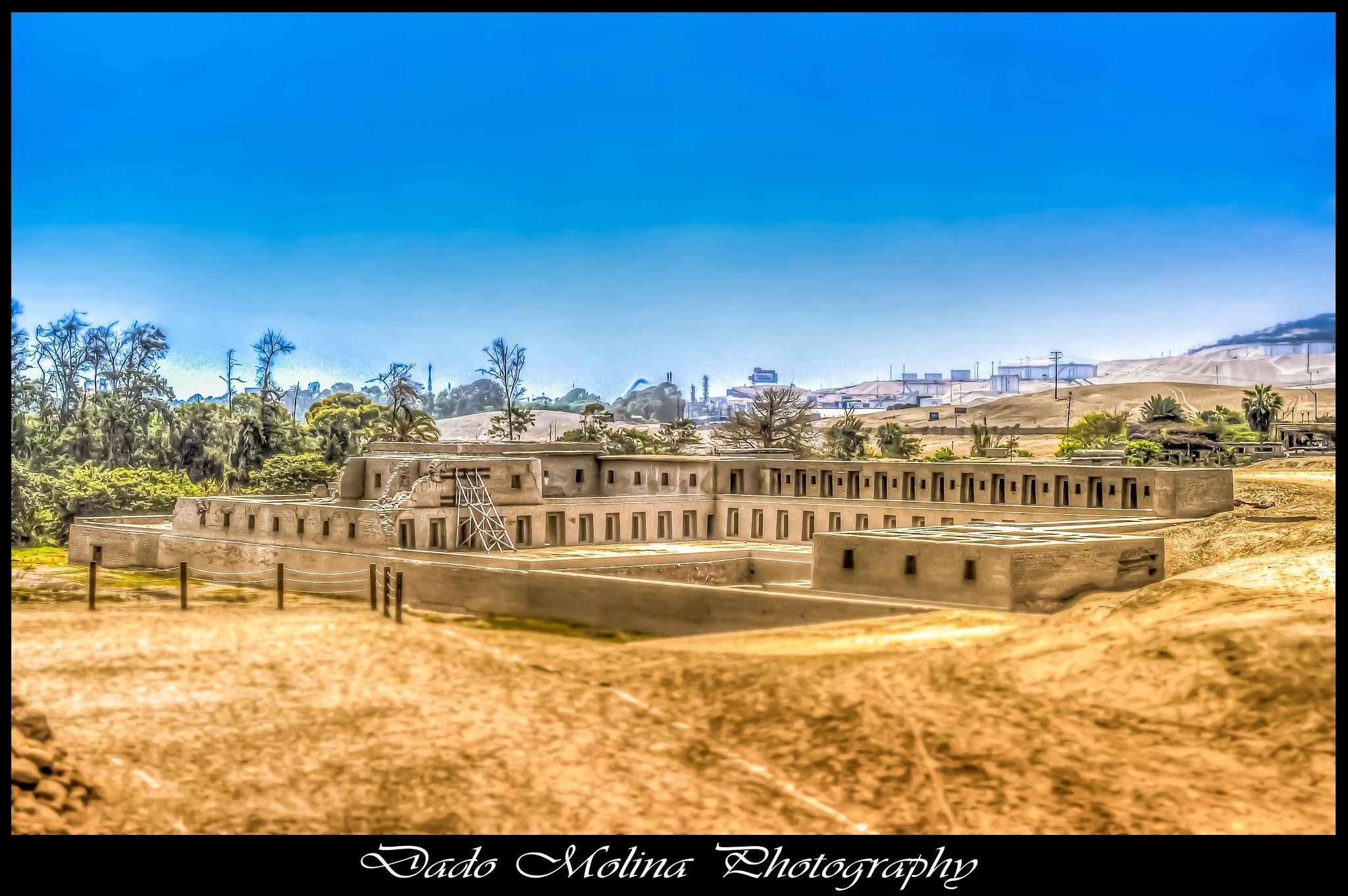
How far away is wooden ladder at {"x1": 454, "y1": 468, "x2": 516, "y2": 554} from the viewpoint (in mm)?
35594

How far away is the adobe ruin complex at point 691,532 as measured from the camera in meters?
22.1

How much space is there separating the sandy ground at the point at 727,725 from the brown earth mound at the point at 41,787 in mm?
257

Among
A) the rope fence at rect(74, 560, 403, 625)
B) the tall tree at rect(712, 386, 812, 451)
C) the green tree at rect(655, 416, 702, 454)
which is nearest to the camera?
the rope fence at rect(74, 560, 403, 625)

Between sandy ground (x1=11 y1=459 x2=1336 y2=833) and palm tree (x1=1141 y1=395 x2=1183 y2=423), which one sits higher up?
palm tree (x1=1141 y1=395 x2=1183 y2=423)

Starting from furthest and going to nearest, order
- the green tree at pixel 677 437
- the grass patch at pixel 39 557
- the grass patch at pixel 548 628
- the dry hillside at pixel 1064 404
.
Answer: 1. the dry hillside at pixel 1064 404
2. the green tree at pixel 677 437
3. the grass patch at pixel 39 557
4. the grass patch at pixel 548 628

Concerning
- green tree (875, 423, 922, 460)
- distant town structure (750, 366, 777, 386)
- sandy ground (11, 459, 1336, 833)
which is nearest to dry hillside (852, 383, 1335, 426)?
distant town structure (750, 366, 777, 386)

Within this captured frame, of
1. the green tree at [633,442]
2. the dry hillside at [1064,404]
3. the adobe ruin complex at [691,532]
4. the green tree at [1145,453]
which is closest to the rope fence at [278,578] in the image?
the adobe ruin complex at [691,532]

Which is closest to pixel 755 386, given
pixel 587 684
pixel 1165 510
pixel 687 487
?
pixel 687 487

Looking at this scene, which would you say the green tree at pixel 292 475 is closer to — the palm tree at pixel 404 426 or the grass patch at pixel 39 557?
the palm tree at pixel 404 426

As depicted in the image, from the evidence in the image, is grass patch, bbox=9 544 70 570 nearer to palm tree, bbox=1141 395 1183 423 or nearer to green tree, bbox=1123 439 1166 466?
green tree, bbox=1123 439 1166 466

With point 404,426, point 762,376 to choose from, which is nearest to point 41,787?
point 404,426

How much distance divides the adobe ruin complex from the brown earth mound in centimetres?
1054

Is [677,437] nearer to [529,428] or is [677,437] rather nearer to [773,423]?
[773,423]
